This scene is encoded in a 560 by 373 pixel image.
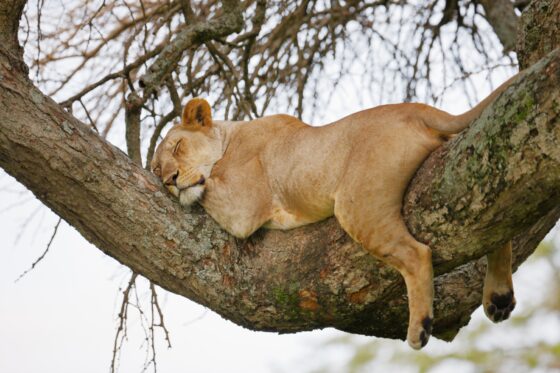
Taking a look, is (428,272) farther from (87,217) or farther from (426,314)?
(87,217)

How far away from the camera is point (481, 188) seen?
9.20 feet

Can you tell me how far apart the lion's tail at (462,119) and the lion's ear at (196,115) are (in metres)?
1.65

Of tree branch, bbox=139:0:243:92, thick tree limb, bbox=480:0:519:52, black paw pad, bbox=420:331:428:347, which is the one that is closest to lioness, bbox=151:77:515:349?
black paw pad, bbox=420:331:428:347

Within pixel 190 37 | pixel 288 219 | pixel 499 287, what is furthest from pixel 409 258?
pixel 190 37

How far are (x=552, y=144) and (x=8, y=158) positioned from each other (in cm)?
228

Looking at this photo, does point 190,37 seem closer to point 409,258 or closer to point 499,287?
point 409,258

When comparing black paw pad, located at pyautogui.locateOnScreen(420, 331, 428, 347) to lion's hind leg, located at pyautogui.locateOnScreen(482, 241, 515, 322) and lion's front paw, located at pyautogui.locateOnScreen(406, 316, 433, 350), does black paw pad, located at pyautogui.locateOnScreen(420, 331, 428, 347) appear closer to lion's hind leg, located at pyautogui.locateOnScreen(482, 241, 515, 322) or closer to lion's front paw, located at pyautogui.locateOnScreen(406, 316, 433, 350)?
lion's front paw, located at pyautogui.locateOnScreen(406, 316, 433, 350)

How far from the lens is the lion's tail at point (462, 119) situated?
296 centimetres

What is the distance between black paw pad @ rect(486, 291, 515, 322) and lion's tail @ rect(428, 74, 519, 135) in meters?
0.77

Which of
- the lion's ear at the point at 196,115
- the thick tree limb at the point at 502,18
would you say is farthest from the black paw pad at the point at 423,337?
the thick tree limb at the point at 502,18

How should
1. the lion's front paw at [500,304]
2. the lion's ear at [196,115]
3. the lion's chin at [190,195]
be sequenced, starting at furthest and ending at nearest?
the lion's ear at [196,115] < the lion's chin at [190,195] < the lion's front paw at [500,304]

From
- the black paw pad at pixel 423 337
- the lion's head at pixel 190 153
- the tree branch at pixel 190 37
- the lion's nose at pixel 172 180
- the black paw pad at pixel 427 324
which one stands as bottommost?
the black paw pad at pixel 423 337

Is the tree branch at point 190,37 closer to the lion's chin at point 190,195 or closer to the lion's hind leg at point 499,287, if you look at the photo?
the lion's chin at point 190,195

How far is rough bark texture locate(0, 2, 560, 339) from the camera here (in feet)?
9.94
